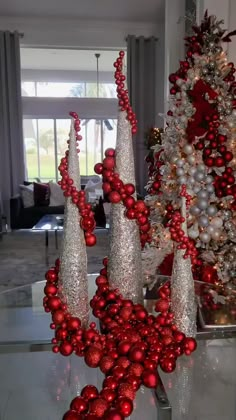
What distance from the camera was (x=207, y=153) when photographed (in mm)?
2057

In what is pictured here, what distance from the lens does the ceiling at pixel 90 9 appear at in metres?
4.90

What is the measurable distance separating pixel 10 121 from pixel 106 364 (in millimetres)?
5481

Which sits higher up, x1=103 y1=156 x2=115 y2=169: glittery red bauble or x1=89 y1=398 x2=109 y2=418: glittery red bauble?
x1=103 y1=156 x2=115 y2=169: glittery red bauble

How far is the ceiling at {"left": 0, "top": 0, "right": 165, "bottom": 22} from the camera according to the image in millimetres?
4902

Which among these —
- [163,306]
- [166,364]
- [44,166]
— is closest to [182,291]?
[163,306]

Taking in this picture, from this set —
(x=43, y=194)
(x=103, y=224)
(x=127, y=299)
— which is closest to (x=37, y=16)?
(x=43, y=194)

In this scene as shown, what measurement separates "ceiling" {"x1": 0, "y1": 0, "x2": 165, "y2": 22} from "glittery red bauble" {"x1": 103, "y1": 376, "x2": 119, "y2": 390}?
5.04 meters

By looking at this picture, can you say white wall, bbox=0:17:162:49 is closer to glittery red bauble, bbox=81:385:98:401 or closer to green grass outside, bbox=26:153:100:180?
green grass outside, bbox=26:153:100:180

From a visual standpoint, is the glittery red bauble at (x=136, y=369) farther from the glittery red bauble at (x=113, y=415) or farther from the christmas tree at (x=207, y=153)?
the christmas tree at (x=207, y=153)

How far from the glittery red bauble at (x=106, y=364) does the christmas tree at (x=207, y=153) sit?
4.08ft

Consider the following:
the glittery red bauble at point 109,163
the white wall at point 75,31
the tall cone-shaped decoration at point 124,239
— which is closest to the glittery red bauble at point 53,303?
the tall cone-shaped decoration at point 124,239

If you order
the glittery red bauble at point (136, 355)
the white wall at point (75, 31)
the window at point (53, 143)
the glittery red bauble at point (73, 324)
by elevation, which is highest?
the white wall at point (75, 31)

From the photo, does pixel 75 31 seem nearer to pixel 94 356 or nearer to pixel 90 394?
pixel 94 356

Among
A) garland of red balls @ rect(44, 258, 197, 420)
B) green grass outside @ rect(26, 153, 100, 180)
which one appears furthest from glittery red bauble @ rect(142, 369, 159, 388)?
green grass outside @ rect(26, 153, 100, 180)
